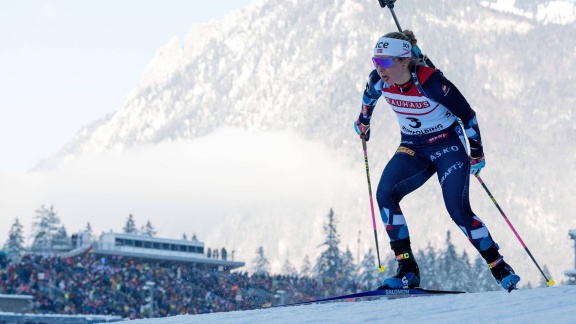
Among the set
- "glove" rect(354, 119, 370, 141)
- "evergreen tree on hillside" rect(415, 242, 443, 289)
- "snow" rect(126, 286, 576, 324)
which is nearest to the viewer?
"snow" rect(126, 286, 576, 324)

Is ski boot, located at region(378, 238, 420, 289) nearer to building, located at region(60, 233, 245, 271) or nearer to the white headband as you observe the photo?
the white headband

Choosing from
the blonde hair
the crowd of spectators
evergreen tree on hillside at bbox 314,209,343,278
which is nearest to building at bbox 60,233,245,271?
evergreen tree on hillside at bbox 314,209,343,278

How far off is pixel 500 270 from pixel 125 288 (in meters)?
33.1

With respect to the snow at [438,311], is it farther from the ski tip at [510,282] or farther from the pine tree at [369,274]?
the pine tree at [369,274]

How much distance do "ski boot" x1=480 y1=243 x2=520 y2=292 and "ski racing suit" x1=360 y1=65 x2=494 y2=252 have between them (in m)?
0.07

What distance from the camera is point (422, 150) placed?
11.3 meters

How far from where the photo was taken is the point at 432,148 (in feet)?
36.8

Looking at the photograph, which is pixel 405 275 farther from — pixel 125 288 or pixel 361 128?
pixel 125 288

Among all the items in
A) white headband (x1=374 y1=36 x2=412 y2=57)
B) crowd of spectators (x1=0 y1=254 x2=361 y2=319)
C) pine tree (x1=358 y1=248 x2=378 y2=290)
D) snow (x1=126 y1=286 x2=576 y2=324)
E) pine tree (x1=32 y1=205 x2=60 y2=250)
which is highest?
pine tree (x1=32 y1=205 x2=60 y2=250)

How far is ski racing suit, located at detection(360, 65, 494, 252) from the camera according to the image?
10961 mm

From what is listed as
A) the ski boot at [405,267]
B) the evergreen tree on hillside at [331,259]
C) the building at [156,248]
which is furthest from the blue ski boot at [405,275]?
the evergreen tree on hillside at [331,259]

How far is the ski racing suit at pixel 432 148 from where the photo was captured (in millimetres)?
10961

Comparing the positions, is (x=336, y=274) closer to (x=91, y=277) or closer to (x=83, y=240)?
(x=83, y=240)

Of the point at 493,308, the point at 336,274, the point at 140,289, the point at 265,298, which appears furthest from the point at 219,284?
the point at 493,308
